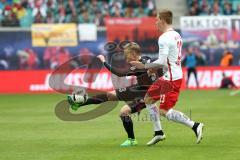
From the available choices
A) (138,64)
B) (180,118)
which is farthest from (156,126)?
(138,64)

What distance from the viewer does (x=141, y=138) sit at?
48.3ft

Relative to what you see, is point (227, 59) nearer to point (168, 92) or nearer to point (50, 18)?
point (50, 18)

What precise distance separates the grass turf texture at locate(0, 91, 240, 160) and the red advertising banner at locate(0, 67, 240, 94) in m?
8.61

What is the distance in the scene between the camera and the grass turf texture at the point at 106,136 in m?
12.2

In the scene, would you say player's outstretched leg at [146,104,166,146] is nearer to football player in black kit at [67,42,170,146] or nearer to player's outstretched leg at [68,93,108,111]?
football player in black kit at [67,42,170,146]

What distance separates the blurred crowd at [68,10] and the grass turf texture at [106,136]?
41.0ft

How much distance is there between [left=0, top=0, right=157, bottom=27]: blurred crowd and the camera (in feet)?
117

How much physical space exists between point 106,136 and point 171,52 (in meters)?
3.19

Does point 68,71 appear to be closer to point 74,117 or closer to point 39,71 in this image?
point 39,71

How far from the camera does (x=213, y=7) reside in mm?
36688

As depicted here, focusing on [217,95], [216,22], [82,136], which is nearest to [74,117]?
[82,136]

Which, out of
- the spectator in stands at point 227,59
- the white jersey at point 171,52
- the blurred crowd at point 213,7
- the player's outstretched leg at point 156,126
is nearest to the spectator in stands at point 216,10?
the blurred crowd at point 213,7

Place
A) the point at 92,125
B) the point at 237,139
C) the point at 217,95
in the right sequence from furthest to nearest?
the point at 217,95, the point at 92,125, the point at 237,139

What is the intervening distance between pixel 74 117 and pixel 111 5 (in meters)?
18.0
